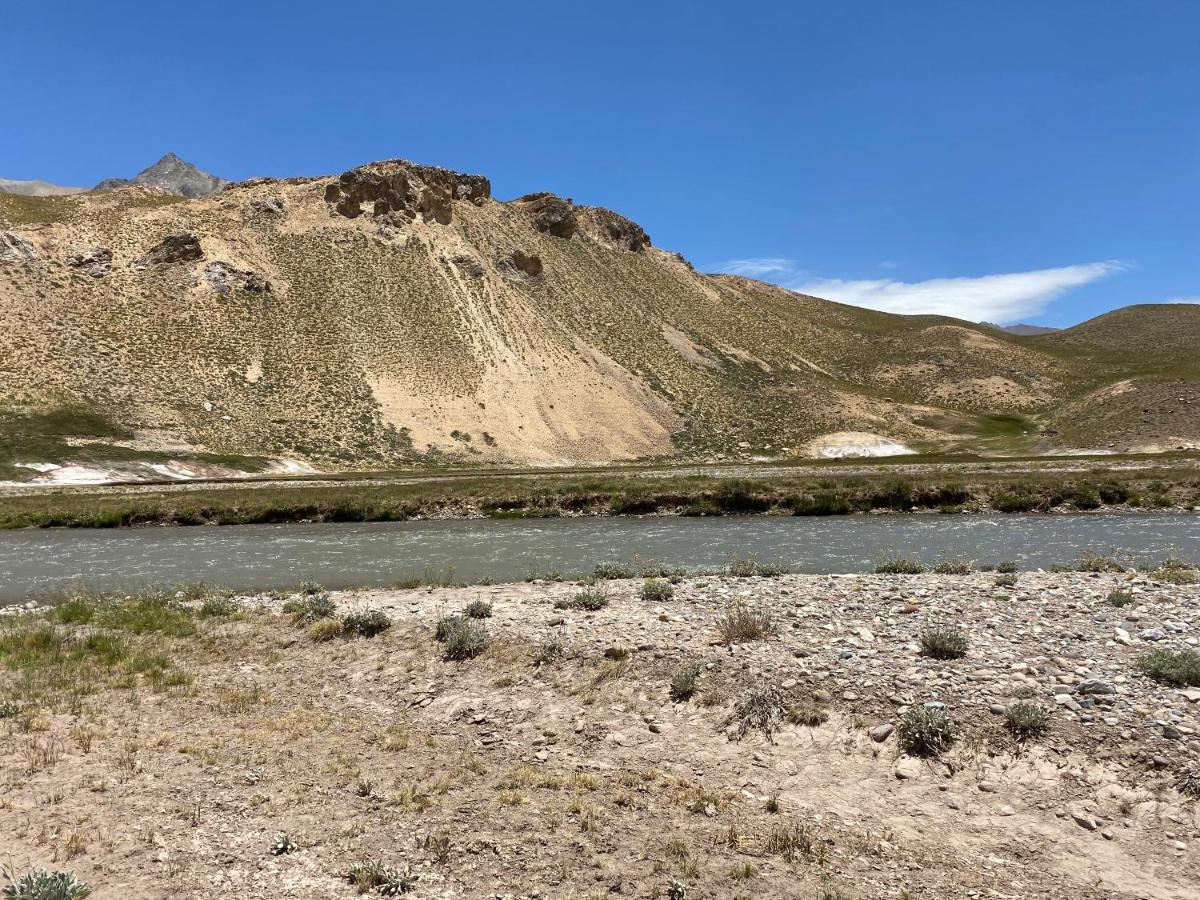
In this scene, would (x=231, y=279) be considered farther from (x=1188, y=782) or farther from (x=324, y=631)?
(x=1188, y=782)

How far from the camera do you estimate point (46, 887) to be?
5363mm

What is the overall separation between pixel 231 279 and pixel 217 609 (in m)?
73.2

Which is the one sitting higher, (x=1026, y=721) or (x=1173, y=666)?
(x=1173, y=666)

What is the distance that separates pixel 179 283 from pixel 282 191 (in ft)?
96.9

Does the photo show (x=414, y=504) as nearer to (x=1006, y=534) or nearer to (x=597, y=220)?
(x=1006, y=534)

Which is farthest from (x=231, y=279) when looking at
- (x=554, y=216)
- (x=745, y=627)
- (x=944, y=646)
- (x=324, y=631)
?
(x=944, y=646)

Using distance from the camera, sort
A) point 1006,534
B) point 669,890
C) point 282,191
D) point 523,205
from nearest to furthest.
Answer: point 669,890
point 1006,534
point 282,191
point 523,205

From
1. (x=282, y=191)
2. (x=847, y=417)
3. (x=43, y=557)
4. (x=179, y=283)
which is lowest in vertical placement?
(x=43, y=557)

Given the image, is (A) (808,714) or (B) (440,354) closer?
(A) (808,714)

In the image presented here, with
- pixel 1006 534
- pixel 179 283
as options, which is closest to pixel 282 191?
pixel 179 283

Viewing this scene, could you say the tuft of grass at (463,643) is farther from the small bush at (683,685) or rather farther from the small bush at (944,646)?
the small bush at (944,646)

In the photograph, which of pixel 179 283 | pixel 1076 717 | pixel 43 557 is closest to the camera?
pixel 1076 717

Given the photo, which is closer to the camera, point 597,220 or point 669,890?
point 669,890

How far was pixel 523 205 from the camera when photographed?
11906cm
